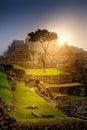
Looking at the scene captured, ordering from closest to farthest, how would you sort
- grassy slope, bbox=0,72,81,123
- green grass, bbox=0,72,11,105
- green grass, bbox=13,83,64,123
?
grassy slope, bbox=0,72,81,123
green grass, bbox=13,83,64,123
green grass, bbox=0,72,11,105

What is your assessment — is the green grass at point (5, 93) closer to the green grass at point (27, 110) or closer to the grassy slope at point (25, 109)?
the grassy slope at point (25, 109)

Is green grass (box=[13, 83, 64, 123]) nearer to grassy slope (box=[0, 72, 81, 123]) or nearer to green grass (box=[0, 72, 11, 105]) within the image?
grassy slope (box=[0, 72, 81, 123])

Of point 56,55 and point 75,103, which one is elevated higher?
point 56,55

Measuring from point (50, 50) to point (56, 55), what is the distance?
877cm

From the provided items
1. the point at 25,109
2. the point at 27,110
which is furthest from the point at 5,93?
the point at 27,110

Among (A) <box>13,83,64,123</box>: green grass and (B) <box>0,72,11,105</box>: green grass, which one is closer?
(A) <box>13,83,64,123</box>: green grass

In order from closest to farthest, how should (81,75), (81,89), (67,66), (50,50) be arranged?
1. (81,89)
2. (81,75)
3. (67,66)
4. (50,50)

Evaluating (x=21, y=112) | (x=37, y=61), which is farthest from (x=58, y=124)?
(x=37, y=61)

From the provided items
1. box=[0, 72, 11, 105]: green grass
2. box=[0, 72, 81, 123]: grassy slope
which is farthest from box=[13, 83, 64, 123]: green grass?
box=[0, 72, 11, 105]: green grass

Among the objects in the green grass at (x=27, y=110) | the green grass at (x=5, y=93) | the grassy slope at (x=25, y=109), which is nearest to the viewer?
the grassy slope at (x=25, y=109)

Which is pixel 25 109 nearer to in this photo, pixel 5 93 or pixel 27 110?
pixel 27 110

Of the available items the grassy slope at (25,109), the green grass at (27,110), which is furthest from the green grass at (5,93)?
the green grass at (27,110)

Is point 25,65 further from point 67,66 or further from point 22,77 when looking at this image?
point 22,77

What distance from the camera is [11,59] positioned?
2229 inches
